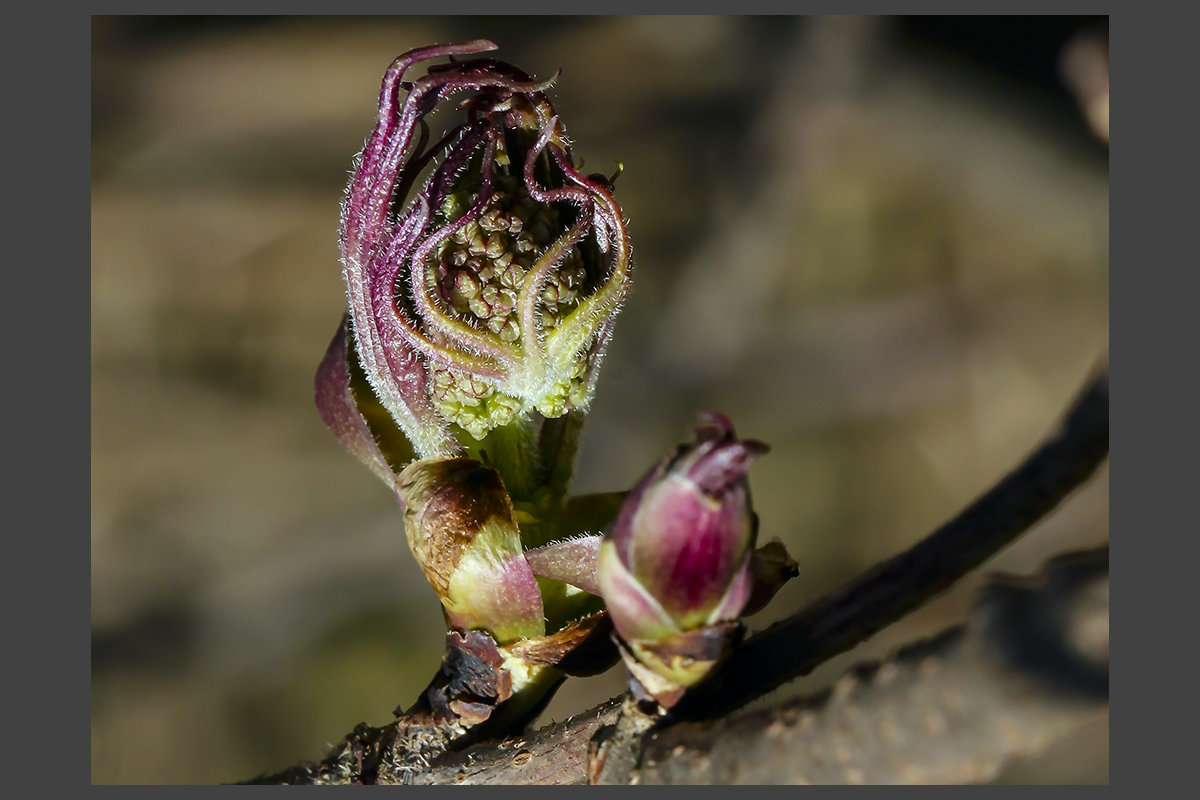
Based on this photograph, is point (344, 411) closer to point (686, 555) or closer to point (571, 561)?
point (571, 561)

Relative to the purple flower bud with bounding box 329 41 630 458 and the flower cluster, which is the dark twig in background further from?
the purple flower bud with bounding box 329 41 630 458

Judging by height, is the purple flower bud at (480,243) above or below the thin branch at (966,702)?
above

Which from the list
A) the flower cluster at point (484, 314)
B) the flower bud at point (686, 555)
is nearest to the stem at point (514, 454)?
the flower cluster at point (484, 314)

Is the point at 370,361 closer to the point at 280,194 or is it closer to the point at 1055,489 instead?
the point at 1055,489

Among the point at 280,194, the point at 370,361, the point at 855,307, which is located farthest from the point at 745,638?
the point at 280,194

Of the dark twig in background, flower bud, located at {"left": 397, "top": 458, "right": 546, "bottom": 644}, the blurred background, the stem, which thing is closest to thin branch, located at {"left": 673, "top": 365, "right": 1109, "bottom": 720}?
the dark twig in background

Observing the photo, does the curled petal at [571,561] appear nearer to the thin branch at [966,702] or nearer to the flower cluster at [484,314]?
the flower cluster at [484,314]
